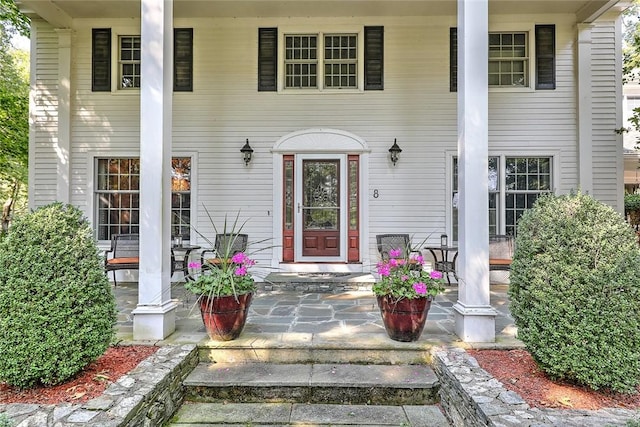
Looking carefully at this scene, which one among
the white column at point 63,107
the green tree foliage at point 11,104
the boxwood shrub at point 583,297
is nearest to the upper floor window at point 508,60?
the boxwood shrub at point 583,297

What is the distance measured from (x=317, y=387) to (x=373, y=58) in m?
5.39

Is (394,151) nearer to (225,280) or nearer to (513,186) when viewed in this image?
(513,186)

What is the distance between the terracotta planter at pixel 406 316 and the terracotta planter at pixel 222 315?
1332 millimetres

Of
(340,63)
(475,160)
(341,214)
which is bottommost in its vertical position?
(341,214)

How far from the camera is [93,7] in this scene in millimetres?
6137

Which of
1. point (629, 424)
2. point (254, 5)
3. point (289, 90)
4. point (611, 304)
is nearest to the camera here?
point (629, 424)

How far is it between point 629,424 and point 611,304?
86 centimetres

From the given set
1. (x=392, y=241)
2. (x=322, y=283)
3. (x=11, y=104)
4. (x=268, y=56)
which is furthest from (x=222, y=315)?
(x=11, y=104)

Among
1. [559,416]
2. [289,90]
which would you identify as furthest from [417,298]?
[289,90]

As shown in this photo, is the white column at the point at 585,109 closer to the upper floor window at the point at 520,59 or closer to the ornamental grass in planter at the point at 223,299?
the upper floor window at the point at 520,59

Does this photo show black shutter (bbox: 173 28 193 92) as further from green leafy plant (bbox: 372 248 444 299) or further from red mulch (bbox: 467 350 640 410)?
red mulch (bbox: 467 350 640 410)

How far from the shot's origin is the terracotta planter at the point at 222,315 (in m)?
3.32

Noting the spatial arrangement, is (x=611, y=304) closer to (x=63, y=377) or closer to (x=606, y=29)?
(x=63, y=377)

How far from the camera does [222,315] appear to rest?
3.33 m
